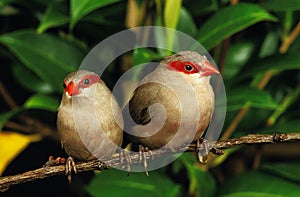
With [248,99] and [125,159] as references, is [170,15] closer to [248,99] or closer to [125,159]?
[248,99]

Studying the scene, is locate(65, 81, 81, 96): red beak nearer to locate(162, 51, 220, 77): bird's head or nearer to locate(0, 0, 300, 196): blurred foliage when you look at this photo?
locate(162, 51, 220, 77): bird's head

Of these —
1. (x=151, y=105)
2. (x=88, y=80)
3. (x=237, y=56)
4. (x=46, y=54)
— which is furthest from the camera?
(x=237, y=56)

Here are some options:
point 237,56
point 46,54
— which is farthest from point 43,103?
point 237,56

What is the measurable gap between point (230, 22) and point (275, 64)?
118 mm

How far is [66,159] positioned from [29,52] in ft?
1.80


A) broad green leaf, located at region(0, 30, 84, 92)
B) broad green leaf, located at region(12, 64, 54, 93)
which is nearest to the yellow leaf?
broad green leaf, located at region(12, 64, 54, 93)

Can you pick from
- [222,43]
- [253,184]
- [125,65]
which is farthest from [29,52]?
[253,184]

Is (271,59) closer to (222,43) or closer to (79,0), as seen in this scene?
(222,43)

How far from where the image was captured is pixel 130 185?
40.7 inches

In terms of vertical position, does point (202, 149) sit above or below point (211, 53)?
below

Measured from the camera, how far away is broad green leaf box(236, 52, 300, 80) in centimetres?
92

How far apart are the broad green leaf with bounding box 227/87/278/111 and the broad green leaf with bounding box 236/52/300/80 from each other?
37 mm

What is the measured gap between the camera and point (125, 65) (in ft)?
3.72

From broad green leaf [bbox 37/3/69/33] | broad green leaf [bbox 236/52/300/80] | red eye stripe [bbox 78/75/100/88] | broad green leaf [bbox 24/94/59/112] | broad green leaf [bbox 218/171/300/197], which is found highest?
broad green leaf [bbox 37/3/69/33]
